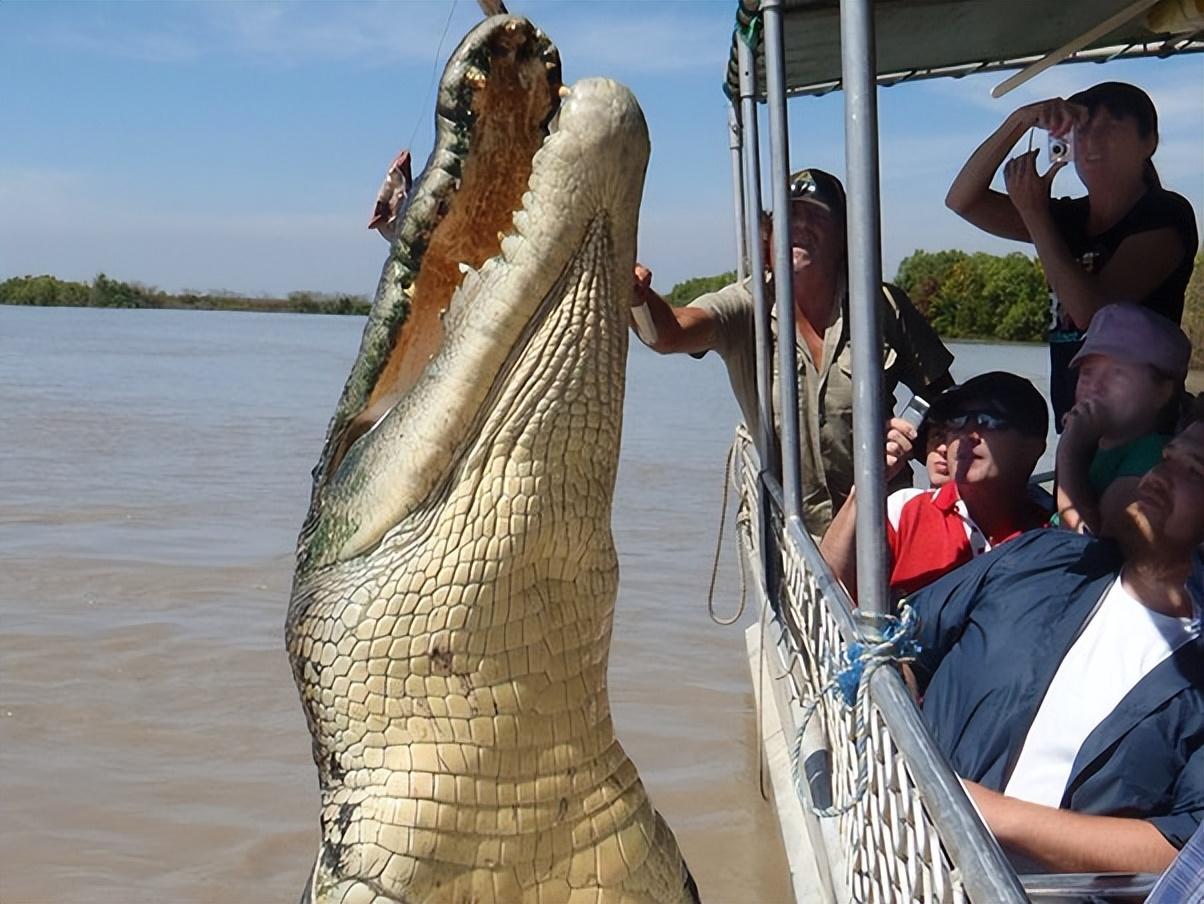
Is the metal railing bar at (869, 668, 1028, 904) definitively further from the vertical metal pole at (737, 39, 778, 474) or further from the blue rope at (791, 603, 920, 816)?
the vertical metal pole at (737, 39, 778, 474)

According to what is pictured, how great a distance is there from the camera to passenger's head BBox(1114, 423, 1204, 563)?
2.06 metres

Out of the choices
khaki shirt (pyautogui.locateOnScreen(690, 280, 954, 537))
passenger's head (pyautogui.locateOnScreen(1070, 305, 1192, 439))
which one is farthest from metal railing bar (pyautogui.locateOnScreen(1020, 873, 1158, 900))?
khaki shirt (pyautogui.locateOnScreen(690, 280, 954, 537))

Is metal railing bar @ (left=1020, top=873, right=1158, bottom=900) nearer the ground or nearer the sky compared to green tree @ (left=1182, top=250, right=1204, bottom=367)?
nearer the ground

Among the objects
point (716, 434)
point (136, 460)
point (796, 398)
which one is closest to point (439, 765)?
point (796, 398)

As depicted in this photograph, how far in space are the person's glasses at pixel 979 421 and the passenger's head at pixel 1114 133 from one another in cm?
67

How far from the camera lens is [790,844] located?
336 cm

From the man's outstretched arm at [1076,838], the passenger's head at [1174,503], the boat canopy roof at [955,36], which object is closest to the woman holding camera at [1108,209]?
the boat canopy roof at [955,36]

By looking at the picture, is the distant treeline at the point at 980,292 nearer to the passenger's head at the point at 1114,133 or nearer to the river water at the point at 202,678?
the river water at the point at 202,678

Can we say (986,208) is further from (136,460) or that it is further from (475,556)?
(136,460)

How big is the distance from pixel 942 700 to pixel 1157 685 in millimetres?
432

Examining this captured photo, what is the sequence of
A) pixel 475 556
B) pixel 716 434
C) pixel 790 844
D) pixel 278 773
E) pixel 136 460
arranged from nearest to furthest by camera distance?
1. pixel 475 556
2. pixel 790 844
3. pixel 278 773
4. pixel 136 460
5. pixel 716 434

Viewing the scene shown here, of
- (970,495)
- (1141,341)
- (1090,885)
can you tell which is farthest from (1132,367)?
(1090,885)

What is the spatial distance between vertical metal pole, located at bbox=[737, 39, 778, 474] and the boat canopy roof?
0.46ft

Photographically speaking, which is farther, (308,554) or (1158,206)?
(1158,206)
